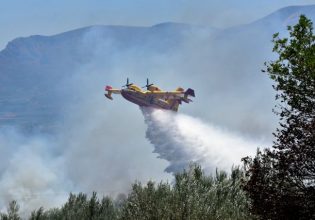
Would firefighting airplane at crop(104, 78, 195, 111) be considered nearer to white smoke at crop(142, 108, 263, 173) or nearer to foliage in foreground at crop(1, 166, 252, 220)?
white smoke at crop(142, 108, 263, 173)

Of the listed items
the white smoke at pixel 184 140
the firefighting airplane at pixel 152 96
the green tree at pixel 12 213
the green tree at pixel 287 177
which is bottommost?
the green tree at pixel 287 177

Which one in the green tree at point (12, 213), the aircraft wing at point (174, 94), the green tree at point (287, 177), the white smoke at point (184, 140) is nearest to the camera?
the green tree at point (287, 177)

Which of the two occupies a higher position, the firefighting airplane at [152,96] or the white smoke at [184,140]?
the firefighting airplane at [152,96]

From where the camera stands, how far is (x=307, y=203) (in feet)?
55.1

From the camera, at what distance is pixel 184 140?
4722 inches

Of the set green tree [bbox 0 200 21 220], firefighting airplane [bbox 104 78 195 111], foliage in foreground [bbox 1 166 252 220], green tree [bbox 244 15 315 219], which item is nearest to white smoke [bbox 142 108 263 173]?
firefighting airplane [bbox 104 78 195 111]

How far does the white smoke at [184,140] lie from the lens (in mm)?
114938

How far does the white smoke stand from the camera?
377 ft

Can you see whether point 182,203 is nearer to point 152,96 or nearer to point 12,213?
point 12,213

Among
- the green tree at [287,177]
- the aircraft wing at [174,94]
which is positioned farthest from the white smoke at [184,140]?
the green tree at [287,177]

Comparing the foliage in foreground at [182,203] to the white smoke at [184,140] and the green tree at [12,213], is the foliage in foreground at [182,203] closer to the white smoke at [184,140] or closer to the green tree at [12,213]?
the green tree at [12,213]

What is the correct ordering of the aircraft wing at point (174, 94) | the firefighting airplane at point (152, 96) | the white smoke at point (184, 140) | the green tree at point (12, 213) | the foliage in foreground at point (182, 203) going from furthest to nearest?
the white smoke at point (184, 140), the aircraft wing at point (174, 94), the firefighting airplane at point (152, 96), the green tree at point (12, 213), the foliage in foreground at point (182, 203)

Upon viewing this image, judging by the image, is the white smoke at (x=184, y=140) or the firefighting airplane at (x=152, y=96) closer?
the firefighting airplane at (x=152, y=96)

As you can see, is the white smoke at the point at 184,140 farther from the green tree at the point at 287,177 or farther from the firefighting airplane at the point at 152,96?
the green tree at the point at 287,177
